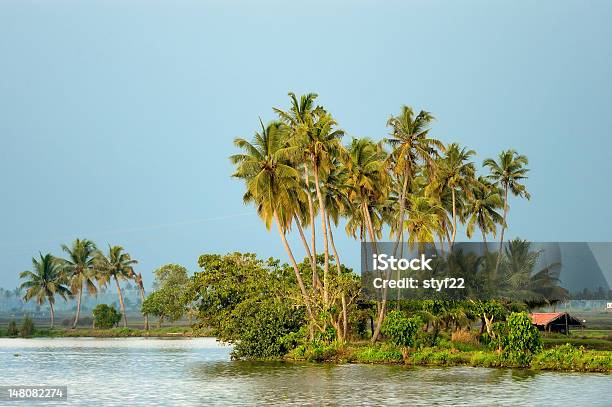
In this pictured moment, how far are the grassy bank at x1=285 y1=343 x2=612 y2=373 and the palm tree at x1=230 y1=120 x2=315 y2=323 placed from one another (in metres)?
2.64

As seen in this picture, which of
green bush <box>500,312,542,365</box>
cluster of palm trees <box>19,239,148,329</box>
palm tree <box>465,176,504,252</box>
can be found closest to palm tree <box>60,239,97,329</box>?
cluster of palm trees <box>19,239,148,329</box>

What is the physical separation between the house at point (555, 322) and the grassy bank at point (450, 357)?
2624 centimetres

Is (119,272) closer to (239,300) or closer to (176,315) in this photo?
(176,315)

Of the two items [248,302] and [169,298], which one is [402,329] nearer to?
[248,302]

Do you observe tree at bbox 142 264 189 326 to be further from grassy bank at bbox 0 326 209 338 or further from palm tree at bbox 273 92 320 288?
palm tree at bbox 273 92 320 288

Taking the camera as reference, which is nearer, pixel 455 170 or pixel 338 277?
pixel 338 277

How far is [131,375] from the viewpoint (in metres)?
43.8

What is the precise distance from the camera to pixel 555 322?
81750 mm

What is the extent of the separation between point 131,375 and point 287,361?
445 inches

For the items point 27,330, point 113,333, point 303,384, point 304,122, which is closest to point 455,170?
point 304,122

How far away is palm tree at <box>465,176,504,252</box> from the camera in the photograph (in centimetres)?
8106

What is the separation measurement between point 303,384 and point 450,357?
13.8 meters

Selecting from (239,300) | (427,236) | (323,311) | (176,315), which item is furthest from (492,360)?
(176,315)

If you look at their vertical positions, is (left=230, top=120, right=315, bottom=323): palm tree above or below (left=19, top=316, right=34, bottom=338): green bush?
above
